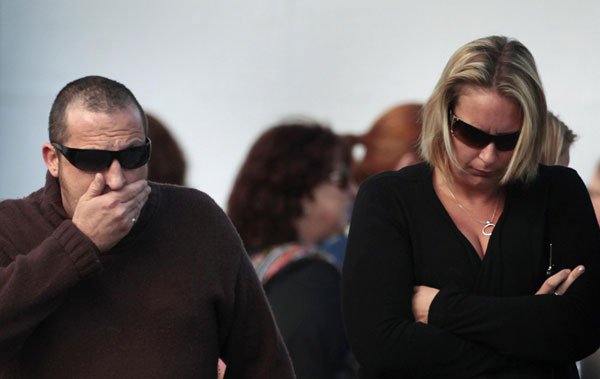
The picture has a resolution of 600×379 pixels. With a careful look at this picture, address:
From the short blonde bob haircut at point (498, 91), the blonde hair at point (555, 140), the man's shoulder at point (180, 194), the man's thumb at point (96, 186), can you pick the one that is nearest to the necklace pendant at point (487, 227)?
the short blonde bob haircut at point (498, 91)

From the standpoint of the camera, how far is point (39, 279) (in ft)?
8.74

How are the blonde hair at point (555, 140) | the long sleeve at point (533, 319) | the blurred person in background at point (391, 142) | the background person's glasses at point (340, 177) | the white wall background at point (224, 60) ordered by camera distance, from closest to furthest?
the long sleeve at point (533, 319) < the blonde hair at point (555, 140) < the background person's glasses at point (340, 177) < the blurred person in background at point (391, 142) < the white wall background at point (224, 60)

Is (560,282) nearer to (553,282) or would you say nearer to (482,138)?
(553,282)

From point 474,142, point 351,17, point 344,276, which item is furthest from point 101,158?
point 351,17

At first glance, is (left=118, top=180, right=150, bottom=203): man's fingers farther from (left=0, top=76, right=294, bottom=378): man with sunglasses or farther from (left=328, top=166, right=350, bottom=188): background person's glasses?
(left=328, top=166, right=350, bottom=188): background person's glasses

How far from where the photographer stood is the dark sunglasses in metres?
2.99

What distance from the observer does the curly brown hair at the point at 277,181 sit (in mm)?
3680

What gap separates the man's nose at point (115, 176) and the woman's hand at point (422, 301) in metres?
0.91

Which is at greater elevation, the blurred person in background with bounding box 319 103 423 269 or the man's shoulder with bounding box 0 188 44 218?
the man's shoulder with bounding box 0 188 44 218

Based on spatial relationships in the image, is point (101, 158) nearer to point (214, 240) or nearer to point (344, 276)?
point (214, 240)

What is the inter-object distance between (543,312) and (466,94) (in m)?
0.66

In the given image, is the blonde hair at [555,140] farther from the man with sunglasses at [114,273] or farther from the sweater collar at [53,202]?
the sweater collar at [53,202]

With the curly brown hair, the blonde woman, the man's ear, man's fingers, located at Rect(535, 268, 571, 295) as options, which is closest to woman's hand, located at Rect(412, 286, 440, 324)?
the blonde woman

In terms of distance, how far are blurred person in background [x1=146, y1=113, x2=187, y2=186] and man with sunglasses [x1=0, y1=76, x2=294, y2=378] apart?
0.81 metres
